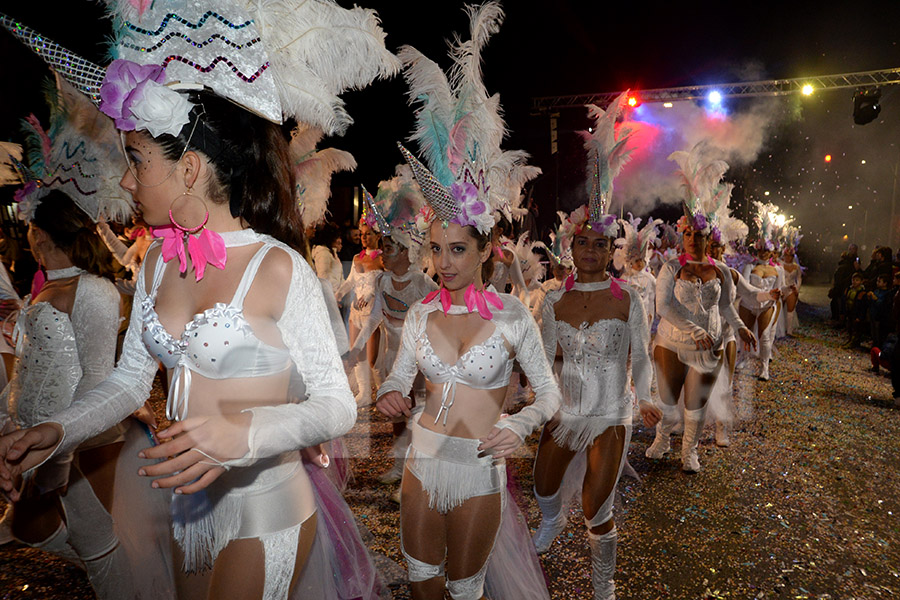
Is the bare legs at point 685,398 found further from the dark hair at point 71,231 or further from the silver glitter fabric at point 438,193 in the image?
the dark hair at point 71,231

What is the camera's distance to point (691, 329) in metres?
4.91

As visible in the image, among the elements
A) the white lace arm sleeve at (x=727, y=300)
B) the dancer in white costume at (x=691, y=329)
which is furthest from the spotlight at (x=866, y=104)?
the white lace arm sleeve at (x=727, y=300)

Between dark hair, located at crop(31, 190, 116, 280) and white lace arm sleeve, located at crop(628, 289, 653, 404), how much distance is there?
3.04 m

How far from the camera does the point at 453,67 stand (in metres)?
2.74

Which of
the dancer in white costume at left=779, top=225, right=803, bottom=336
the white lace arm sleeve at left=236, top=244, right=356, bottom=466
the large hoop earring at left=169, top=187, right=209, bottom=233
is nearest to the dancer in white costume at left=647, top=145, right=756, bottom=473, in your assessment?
the white lace arm sleeve at left=236, top=244, right=356, bottom=466

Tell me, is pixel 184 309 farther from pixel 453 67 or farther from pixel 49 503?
pixel 49 503

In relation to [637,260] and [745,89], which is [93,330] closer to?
[637,260]

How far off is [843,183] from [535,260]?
24810 millimetres

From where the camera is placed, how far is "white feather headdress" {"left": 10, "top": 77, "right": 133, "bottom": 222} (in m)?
2.87

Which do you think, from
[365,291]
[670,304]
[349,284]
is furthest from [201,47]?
[349,284]

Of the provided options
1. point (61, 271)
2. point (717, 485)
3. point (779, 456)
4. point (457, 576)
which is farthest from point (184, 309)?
point (779, 456)

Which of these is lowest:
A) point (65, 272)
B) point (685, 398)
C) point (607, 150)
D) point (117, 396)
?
point (685, 398)

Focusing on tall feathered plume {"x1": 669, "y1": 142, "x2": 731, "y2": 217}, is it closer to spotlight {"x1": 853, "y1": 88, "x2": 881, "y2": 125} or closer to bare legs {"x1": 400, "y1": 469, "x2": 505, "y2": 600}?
bare legs {"x1": 400, "y1": 469, "x2": 505, "y2": 600}

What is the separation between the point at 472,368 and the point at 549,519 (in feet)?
5.47
